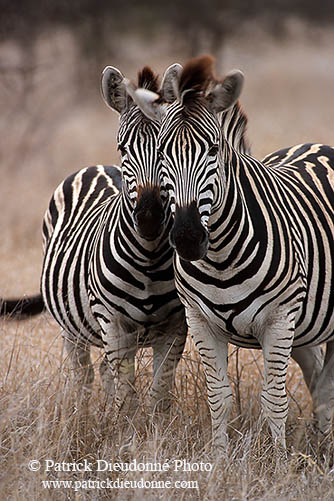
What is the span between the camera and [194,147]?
3.39m

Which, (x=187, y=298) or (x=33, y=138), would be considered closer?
(x=187, y=298)

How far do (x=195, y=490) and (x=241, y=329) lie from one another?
888 millimetres

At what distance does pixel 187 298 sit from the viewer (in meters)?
3.94

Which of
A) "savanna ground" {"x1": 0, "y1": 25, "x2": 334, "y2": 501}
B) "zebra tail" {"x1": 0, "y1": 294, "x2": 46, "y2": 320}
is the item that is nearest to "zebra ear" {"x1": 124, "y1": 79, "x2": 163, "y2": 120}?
"savanna ground" {"x1": 0, "y1": 25, "x2": 334, "y2": 501}

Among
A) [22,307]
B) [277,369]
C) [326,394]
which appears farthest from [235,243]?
[22,307]

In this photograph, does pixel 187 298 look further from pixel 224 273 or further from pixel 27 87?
pixel 27 87

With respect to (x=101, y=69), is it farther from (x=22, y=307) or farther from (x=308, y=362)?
(x=308, y=362)

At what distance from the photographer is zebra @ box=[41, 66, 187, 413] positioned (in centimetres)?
398

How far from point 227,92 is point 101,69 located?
66.7 ft

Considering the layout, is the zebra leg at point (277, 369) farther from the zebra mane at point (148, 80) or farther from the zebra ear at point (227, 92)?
the zebra mane at point (148, 80)

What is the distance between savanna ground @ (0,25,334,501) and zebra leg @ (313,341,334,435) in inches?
8.1

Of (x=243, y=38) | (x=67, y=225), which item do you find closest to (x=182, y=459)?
(x=67, y=225)

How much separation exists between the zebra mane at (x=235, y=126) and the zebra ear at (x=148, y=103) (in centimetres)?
35

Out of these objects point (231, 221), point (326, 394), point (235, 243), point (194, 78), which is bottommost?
point (326, 394)
